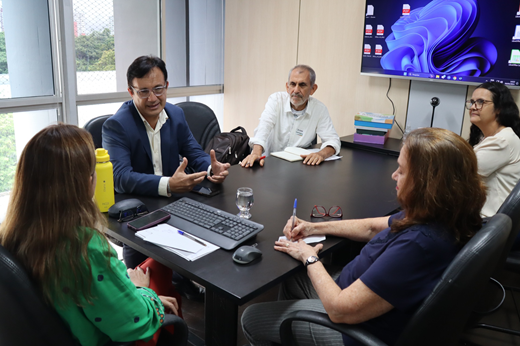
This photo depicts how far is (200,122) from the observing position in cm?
326

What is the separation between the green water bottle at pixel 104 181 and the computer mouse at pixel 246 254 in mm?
647

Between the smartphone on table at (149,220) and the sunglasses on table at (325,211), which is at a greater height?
the smartphone on table at (149,220)

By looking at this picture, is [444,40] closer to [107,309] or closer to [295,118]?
[295,118]

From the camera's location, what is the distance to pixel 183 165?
6.36 ft

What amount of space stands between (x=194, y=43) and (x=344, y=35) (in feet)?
5.35

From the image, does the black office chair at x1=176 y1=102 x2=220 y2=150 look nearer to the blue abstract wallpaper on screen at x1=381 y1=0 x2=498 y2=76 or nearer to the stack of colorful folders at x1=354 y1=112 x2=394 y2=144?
the stack of colorful folders at x1=354 y1=112 x2=394 y2=144

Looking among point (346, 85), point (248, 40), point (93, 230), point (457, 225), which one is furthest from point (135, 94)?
point (248, 40)

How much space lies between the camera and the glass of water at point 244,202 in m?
1.76

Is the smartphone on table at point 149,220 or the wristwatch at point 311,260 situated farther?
the smartphone on table at point 149,220

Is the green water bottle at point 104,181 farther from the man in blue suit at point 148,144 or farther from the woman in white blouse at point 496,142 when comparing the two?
the woman in white blouse at point 496,142

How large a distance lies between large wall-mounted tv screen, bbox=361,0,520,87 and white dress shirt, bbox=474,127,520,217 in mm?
1021

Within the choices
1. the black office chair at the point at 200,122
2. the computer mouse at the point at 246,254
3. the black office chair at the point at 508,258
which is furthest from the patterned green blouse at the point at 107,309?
the black office chair at the point at 200,122


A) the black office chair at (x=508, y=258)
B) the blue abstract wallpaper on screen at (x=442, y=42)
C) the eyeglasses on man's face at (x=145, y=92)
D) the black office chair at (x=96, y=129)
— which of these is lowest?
the black office chair at (x=508, y=258)

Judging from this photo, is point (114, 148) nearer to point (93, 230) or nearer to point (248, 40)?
point (93, 230)
